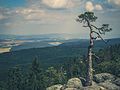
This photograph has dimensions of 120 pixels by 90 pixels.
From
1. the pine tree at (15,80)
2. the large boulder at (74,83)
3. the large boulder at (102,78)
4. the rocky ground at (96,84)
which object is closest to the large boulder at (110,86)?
the rocky ground at (96,84)

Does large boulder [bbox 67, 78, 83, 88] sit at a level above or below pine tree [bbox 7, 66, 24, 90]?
above

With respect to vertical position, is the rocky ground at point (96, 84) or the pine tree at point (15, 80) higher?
the rocky ground at point (96, 84)

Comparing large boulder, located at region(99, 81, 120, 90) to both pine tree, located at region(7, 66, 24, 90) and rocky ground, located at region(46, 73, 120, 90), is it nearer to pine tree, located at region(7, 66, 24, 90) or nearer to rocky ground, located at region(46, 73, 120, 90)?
rocky ground, located at region(46, 73, 120, 90)

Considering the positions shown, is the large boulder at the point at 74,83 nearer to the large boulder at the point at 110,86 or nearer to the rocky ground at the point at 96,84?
the rocky ground at the point at 96,84

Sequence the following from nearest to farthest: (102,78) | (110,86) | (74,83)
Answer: (110,86)
(74,83)
(102,78)

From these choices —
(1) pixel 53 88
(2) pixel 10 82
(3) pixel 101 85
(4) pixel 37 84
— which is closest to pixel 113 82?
(3) pixel 101 85

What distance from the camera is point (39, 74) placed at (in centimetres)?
11900

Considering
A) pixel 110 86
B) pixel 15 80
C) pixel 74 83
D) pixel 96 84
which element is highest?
pixel 74 83

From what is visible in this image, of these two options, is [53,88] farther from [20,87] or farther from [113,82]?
[20,87]

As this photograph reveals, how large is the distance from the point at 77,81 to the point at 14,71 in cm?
9366

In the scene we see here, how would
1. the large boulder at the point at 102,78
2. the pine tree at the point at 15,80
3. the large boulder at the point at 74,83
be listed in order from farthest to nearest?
the pine tree at the point at 15,80 < the large boulder at the point at 102,78 < the large boulder at the point at 74,83

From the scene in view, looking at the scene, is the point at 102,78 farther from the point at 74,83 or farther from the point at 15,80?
the point at 15,80

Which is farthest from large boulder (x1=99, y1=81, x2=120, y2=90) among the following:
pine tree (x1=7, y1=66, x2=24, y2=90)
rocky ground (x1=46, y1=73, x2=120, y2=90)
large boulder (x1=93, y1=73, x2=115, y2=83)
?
pine tree (x1=7, y1=66, x2=24, y2=90)

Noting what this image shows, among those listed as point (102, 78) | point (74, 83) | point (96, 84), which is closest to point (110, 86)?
point (96, 84)
